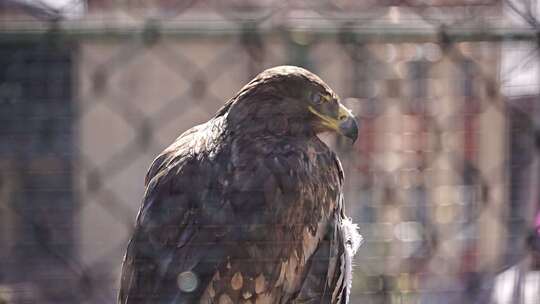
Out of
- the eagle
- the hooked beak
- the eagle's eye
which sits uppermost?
the eagle's eye

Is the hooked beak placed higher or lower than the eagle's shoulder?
higher

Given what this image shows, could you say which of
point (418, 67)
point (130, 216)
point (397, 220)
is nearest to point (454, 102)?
point (418, 67)

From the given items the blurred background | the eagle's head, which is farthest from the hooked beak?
the blurred background

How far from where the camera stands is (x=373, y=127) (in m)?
1.92

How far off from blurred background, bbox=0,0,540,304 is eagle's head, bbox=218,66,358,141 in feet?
0.20

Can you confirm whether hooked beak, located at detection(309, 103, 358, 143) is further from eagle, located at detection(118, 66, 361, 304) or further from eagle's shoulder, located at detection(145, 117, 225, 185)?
eagle's shoulder, located at detection(145, 117, 225, 185)

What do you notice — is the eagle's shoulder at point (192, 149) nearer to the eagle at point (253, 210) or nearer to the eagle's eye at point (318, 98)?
the eagle at point (253, 210)

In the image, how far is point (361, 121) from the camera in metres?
1.89

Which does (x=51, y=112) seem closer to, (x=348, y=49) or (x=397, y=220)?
(x=348, y=49)

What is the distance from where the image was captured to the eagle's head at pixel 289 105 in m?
1.43

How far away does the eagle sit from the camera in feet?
4.18

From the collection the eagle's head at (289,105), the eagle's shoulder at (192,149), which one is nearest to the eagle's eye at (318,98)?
the eagle's head at (289,105)

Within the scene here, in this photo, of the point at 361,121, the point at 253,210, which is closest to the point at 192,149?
the point at 253,210

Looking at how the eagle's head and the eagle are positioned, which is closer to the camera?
the eagle
